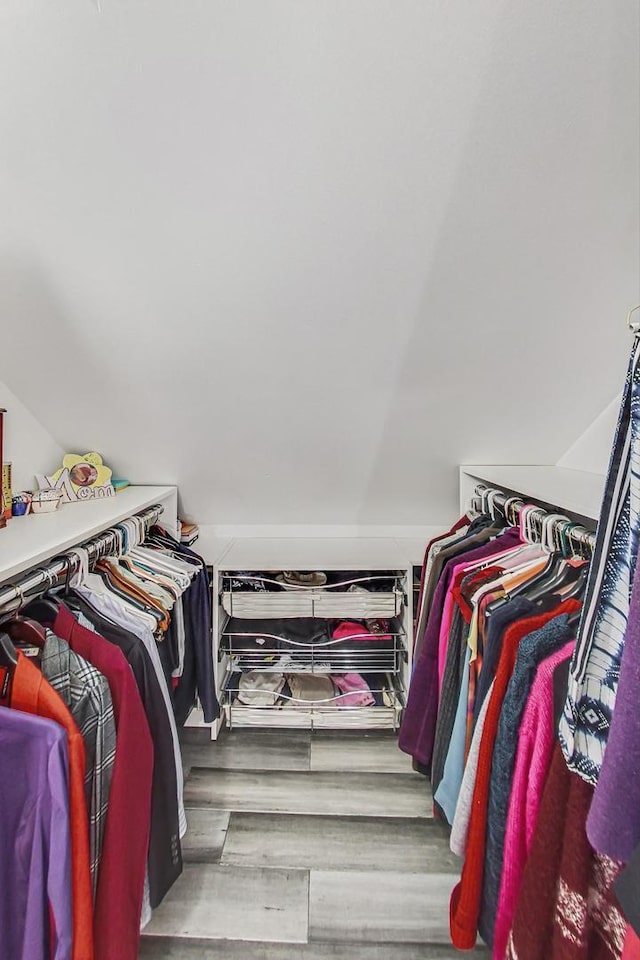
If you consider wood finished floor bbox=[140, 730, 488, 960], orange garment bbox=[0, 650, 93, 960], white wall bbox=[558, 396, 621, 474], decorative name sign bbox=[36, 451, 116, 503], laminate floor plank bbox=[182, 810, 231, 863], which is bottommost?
laminate floor plank bbox=[182, 810, 231, 863]

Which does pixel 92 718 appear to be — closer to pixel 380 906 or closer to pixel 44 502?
pixel 44 502

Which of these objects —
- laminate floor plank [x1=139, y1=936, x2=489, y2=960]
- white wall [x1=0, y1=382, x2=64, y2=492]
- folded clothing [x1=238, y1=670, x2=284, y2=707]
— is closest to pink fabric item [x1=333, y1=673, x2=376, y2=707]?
folded clothing [x1=238, y1=670, x2=284, y2=707]

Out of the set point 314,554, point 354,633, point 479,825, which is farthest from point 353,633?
point 479,825

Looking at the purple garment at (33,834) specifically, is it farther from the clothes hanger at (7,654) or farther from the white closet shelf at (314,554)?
the white closet shelf at (314,554)

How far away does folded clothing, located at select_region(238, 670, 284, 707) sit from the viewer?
6.54 feet

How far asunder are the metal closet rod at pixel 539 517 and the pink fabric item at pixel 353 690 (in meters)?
0.89

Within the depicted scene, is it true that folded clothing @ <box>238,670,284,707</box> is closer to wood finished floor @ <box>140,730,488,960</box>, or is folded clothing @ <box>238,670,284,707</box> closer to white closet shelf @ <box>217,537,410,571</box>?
wood finished floor @ <box>140,730,488,960</box>

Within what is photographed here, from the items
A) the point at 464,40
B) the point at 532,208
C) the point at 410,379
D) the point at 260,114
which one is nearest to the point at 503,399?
the point at 410,379

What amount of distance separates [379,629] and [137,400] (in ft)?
4.28

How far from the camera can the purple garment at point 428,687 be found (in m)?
1.39

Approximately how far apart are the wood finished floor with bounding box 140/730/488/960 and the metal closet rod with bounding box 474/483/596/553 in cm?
103

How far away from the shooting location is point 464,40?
852 millimetres

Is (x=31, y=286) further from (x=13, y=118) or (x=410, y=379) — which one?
(x=410, y=379)

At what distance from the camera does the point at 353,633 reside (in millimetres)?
1983
